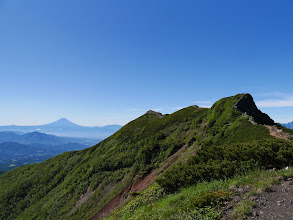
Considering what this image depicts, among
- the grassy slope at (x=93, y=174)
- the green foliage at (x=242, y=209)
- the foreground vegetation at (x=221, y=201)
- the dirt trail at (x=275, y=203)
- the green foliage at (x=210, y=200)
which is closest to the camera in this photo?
the dirt trail at (x=275, y=203)

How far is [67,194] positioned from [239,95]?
51073 millimetres

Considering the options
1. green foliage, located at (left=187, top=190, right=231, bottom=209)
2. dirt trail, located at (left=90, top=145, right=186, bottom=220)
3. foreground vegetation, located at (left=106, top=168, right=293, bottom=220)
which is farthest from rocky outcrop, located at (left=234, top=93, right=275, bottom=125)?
green foliage, located at (left=187, top=190, right=231, bottom=209)

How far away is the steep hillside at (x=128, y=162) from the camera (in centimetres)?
2987

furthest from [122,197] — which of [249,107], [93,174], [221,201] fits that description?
[249,107]

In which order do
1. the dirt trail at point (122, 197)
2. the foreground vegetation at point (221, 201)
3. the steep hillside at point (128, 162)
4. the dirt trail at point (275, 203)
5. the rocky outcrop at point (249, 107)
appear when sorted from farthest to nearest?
the rocky outcrop at point (249, 107) → the steep hillside at point (128, 162) → the dirt trail at point (122, 197) → the foreground vegetation at point (221, 201) → the dirt trail at point (275, 203)

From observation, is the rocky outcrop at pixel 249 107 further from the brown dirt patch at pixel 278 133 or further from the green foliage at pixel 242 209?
the green foliage at pixel 242 209

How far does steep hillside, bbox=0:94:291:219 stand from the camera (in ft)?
98.0

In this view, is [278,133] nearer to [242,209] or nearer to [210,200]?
[210,200]

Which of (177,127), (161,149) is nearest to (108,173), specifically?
(161,149)

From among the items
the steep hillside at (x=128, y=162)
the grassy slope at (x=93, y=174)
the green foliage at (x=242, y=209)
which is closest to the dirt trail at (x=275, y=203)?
the green foliage at (x=242, y=209)

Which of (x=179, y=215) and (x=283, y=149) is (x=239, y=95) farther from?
(x=179, y=215)

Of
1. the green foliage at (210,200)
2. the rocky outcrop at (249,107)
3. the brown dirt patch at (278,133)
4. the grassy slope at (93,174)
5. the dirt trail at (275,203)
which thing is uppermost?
the rocky outcrop at (249,107)

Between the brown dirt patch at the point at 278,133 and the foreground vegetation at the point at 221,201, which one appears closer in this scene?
the foreground vegetation at the point at 221,201

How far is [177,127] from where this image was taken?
2008 inches
